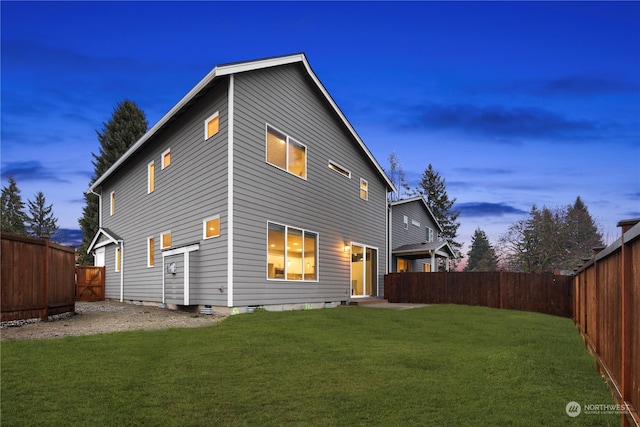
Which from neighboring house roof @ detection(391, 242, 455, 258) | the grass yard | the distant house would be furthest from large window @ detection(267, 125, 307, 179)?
neighboring house roof @ detection(391, 242, 455, 258)

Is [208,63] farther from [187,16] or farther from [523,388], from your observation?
[523,388]

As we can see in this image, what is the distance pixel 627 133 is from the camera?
31688mm

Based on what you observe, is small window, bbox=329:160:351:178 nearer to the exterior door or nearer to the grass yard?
the exterior door

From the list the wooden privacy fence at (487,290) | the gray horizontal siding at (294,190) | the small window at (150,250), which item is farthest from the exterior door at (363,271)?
the small window at (150,250)

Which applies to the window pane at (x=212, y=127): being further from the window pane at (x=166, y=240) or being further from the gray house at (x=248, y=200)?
the window pane at (x=166, y=240)

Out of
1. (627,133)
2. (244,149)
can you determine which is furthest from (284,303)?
(627,133)

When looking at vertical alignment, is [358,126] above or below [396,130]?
above

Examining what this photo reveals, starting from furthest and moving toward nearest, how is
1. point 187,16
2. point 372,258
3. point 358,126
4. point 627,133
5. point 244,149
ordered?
point 358,126, point 627,133, point 372,258, point 187,16, point 244,149

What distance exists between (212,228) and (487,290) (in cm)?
1155

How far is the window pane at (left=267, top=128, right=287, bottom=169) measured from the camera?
12032mm

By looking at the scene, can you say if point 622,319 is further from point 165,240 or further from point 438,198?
point 438,198

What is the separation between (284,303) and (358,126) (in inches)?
2248

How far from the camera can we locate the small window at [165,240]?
13.5 metres

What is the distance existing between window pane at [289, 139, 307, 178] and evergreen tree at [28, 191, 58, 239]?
166ft
